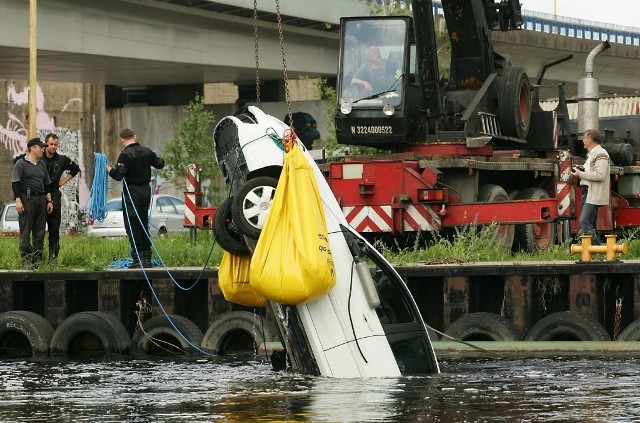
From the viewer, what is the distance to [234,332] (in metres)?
17.9

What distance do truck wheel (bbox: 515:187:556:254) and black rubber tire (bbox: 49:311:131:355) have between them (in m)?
6.67

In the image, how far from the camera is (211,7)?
46469 millimetres

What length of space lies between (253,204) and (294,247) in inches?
32.2

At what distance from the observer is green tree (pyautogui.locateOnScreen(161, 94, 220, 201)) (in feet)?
169

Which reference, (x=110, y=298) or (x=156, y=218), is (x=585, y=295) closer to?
(x=110, y=298)

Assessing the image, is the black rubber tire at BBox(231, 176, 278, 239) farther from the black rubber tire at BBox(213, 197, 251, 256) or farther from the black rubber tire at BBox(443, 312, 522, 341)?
the black rubber tire at BBox(443, 312, 522, 341)

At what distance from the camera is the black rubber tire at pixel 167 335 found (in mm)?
18188

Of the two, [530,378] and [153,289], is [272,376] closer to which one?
[530,378]

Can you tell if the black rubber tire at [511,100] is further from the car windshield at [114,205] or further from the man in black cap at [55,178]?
the car windshield at [114,205]

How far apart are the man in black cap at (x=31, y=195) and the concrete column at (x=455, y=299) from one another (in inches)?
218

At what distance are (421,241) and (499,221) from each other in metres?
1.70

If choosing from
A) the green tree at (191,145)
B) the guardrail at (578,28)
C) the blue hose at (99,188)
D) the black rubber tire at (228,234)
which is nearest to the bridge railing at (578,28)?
the guardrail at (578,28)

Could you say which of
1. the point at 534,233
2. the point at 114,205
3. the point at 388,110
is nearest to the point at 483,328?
the point at 534,233

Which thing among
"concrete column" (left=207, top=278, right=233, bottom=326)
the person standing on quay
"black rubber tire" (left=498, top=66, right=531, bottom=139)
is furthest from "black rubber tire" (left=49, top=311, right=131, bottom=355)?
"black rubber tire" (left=498, top=66, right=531, bottom=139)
